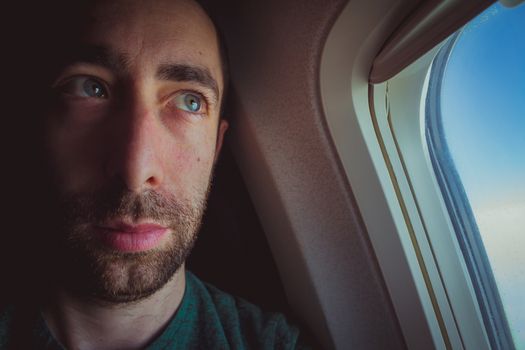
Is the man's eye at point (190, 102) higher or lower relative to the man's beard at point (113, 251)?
higher

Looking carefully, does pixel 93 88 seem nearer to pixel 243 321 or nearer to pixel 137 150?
pixel 137 150

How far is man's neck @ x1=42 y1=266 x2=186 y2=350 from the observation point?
1.02 m

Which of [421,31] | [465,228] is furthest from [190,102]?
[465,228]

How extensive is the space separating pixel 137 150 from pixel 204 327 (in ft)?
2.09

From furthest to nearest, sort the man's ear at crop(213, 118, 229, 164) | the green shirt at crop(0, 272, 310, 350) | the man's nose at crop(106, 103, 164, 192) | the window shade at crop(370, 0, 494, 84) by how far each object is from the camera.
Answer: the man's ear at crop(213, 118, 229, 164) < the green shirt at crop(0, 272, 310, 350) < the man's nose at crop(106, 103, 164, 192) < the window shade at crop(370, 0, 494, 84)

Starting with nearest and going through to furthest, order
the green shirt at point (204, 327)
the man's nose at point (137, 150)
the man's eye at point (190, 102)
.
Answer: the man's nose at point (137, 150)
the green shirt at point (204, 327)
the man's eye at point (190, 102)

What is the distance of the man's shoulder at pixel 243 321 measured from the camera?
113cm

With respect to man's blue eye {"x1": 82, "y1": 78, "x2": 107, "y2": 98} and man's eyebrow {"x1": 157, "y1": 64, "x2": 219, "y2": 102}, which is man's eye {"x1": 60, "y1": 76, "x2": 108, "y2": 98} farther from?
man's eyebrow {"x1": 157, "y1": 64, "x2": 219, "y2": 102}

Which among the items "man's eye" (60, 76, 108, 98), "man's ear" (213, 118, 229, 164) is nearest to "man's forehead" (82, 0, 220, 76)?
"man's eye" (60, 76, 108, 98)

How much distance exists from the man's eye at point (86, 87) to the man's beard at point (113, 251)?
32cm

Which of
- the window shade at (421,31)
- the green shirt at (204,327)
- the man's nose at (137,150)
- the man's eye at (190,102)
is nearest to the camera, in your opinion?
the window shade at (421,31)

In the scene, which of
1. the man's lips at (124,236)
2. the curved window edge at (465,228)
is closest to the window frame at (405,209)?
the curved window edge at (465,228)

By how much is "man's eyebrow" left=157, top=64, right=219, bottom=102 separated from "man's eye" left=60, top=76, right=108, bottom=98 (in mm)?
181

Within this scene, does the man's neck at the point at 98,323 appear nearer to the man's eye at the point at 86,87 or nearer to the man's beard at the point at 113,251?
the man's beard at the point at 113,251
